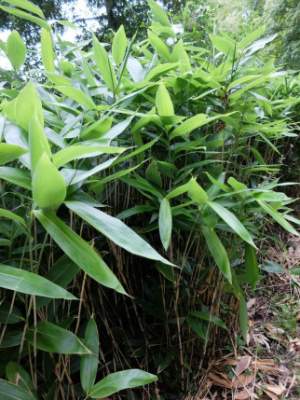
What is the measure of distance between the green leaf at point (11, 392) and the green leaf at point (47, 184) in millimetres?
252

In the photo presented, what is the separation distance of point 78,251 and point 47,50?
525mm

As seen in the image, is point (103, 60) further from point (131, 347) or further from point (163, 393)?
point (163, 393)

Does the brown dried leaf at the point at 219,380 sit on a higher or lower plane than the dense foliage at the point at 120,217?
lower

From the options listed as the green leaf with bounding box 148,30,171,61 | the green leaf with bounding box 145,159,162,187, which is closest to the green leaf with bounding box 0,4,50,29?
the green leaf with bounding box 148,30,171,61

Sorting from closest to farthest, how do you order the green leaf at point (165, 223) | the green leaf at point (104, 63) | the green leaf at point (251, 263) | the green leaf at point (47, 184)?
the green leaf at point (47, 184) → the green leaf at point (165, 223) → the green leaf at point (104, 63) → the green leaf at point (251, 263)

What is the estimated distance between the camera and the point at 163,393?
80cm

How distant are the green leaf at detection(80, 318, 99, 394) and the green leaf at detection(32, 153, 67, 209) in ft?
0.90

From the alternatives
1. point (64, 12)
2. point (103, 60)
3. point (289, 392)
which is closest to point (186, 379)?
point (289, 392)

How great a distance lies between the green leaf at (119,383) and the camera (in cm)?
54

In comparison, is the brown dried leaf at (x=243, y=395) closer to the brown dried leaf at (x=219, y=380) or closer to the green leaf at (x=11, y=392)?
the brown dried leaf at (x=219, y=380)

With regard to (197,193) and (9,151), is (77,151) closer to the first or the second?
(9,151)

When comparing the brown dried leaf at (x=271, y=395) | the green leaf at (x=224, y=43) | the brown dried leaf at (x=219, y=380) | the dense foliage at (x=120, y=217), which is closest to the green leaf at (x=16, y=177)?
the dense foliage at (x=120, y=217)

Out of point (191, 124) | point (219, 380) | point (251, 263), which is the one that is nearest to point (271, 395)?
point (219, 380)

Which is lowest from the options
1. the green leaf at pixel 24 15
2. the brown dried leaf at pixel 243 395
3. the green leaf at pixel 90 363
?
the brown dried leaf at pixel 243 395
